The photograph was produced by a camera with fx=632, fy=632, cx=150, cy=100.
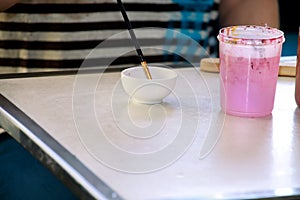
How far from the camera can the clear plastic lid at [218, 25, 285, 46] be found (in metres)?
1.08

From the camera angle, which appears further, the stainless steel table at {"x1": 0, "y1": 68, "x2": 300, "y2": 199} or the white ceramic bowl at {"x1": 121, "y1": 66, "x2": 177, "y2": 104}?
the white ceramic bowl at {"x1": 121, "y1": 66, "x2": 177, "y2": 104}

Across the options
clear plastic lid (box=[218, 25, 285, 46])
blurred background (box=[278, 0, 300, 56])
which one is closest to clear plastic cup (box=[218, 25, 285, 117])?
clear plastic lid (box=[218, 25, 285, 46])

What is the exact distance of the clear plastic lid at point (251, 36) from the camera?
1085 mm

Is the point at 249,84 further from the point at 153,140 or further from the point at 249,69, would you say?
the point at 153,140

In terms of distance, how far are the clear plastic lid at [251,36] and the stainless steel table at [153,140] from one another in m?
0.14

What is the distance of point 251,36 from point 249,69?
65 mm

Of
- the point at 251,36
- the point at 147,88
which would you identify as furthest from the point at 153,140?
the point at 251,36

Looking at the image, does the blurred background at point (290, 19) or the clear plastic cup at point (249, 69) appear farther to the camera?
the blurred background at point (290, 19)

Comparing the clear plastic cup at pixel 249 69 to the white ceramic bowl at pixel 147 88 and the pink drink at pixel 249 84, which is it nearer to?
the pink drink at pixel 249 84

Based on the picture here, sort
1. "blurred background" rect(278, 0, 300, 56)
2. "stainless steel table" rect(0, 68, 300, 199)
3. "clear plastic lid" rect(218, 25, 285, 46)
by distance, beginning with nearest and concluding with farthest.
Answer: "stainless steel table" rect(0, 68, 300, 199) → "clear plastic lid" rect(218, 25, 285, 46) → "blurred background" rect(278, 0, 300, 56)

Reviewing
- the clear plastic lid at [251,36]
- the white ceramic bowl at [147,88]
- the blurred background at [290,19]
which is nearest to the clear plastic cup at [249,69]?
the clear plastic lid at [251,36]

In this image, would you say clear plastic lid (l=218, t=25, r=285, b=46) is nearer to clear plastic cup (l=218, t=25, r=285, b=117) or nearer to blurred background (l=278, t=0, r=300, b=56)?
clear plastic cup (l=218, t=25, r=285, b=117)

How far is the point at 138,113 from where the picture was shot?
114 centimetres

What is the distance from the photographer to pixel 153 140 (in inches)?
40.1
